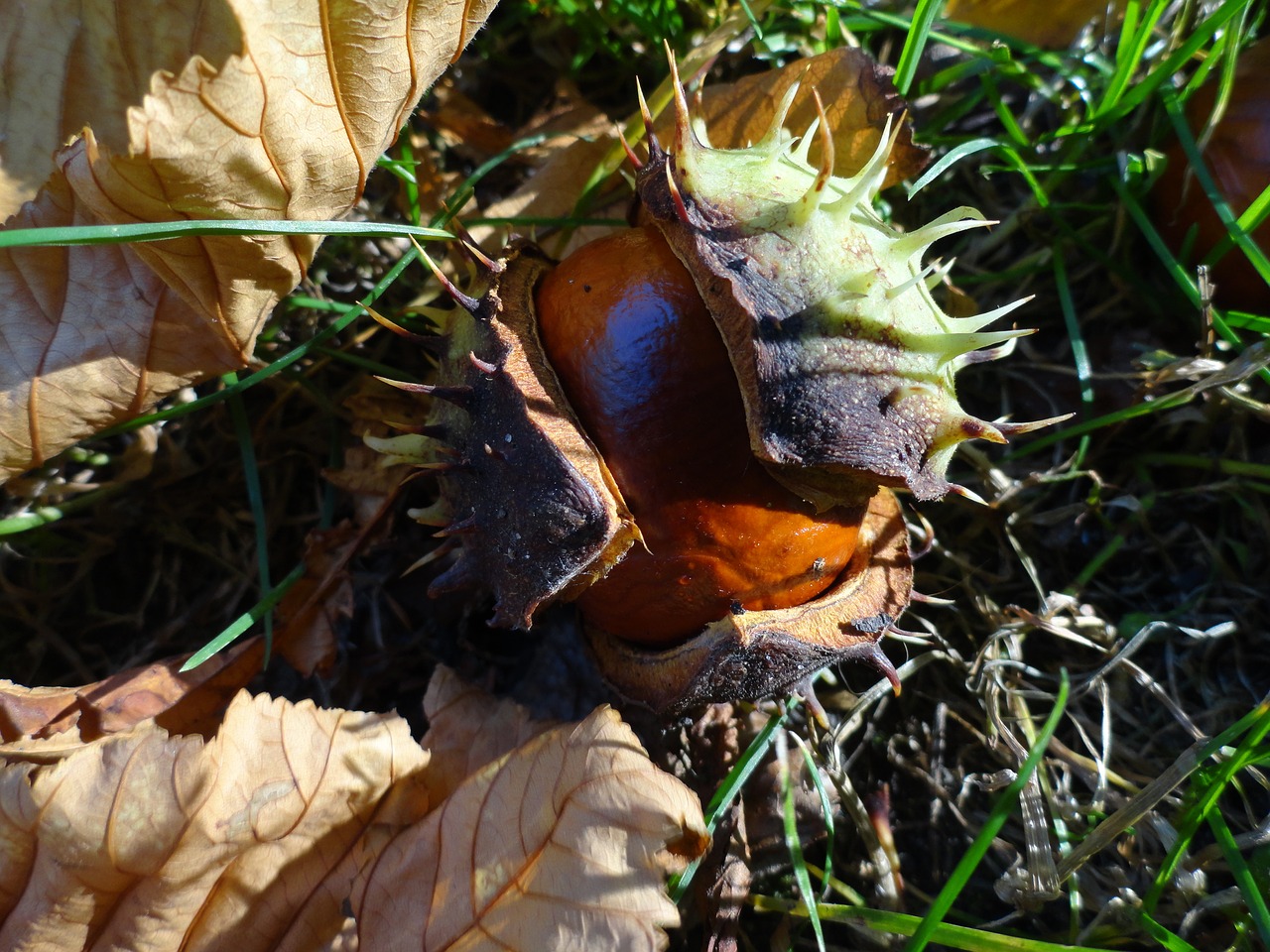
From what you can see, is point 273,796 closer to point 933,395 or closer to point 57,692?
point 57,692

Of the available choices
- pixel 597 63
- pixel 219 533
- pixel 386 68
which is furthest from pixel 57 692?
pixel 597 63

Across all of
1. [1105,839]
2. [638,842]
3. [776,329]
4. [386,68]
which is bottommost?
[1105,839]

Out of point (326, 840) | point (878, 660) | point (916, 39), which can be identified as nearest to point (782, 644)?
point (878, 660)

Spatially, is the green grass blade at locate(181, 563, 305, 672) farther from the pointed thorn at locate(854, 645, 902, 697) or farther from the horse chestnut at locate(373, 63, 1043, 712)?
the pointed thorn at locate(854, 645, 902, 697)

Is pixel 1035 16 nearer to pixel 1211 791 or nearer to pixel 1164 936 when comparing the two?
pixel 1211 791

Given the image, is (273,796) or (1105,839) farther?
(1105,839)

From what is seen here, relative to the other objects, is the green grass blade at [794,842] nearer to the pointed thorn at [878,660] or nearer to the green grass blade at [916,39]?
the pointed thorn at [878,660]

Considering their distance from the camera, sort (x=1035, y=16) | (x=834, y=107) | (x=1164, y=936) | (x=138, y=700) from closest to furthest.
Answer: (x=1164, y=936) → (x=138, y=700) → (x=834, y=107) → (x=1035, y=16)

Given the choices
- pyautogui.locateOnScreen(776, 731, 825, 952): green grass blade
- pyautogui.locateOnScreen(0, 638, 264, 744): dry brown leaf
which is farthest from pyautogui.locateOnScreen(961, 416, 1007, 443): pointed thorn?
pyautogui.locateOnScreen(0, 638, 264, 744): dry brown leaf
